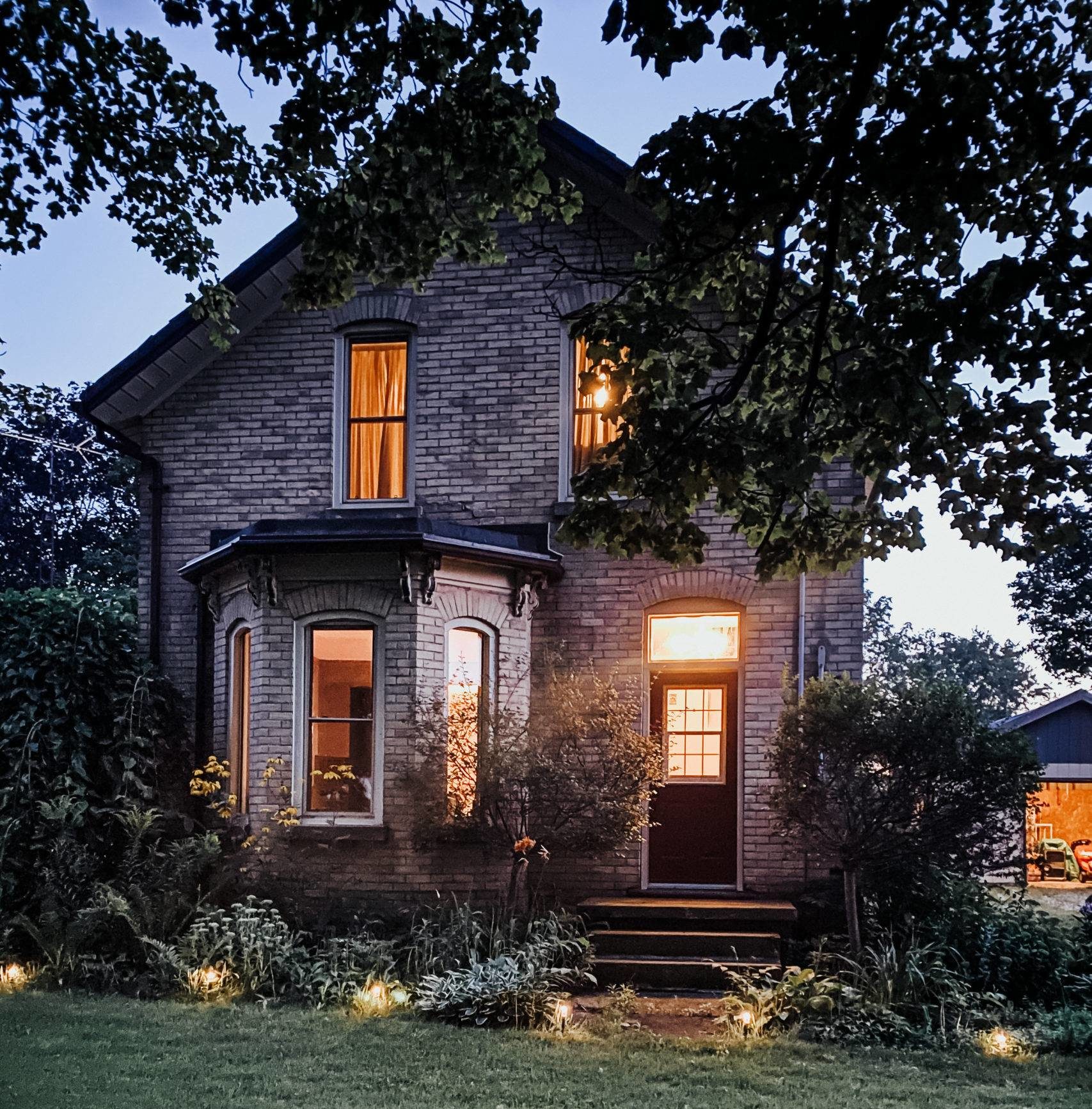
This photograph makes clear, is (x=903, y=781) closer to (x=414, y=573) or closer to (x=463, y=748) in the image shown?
(x=463, y=748)

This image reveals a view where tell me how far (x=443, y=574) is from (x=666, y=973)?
4.21 meters

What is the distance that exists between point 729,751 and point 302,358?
6.25 m

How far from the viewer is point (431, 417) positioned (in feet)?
46.0

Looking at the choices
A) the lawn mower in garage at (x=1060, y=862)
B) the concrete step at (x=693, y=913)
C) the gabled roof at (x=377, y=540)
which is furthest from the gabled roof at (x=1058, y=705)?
the gabled roof at (x=377, y=540)

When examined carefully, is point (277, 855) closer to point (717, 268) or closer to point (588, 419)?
point (588, 419)

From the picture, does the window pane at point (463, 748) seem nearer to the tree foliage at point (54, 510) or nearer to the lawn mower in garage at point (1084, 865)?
the lawn mower in garage at point (1084, 865)

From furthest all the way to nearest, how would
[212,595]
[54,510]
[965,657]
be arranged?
[965,657] → [54,510] → [212,595]

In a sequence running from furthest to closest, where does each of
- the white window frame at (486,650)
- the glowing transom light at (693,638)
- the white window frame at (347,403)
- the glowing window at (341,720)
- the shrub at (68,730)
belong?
the white window frame at (347,403), the glowing transom light at (693,638), the white window frame at (486,650), the glowing window at (341,720), the shrub at (68,730)

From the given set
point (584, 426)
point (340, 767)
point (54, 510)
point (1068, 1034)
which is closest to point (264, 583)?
point (340, 767)

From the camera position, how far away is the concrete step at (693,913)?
11688 mm

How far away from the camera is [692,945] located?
1137 cm

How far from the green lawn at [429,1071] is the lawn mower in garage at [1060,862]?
2120 cm

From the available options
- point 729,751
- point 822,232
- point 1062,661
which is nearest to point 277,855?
point 729,751

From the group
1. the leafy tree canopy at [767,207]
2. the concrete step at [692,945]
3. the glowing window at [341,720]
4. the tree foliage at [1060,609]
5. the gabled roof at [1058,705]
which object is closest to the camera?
the leafy tree canopy at [767,207]
